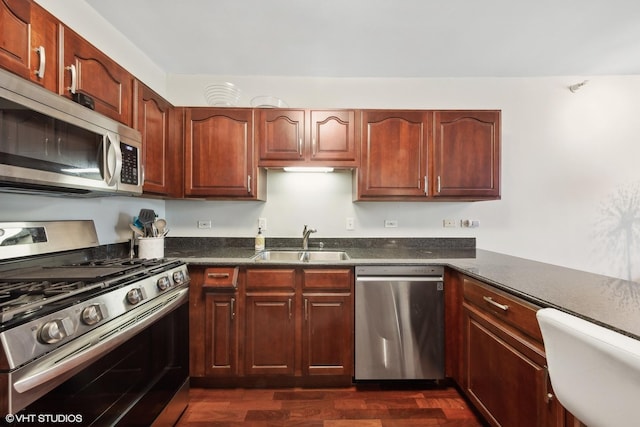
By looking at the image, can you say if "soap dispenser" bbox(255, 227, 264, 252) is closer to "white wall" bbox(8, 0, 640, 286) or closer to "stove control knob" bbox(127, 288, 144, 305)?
"white wall" bbox(8, 0, 640, 286)

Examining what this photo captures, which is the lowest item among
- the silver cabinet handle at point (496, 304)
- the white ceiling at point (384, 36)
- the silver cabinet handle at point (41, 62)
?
the silver cabinet handle at point (496, 304)

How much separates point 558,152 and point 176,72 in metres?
3.66

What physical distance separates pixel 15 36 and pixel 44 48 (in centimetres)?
10

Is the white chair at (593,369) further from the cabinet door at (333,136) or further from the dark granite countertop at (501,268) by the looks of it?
the cabinet door at (333,136)

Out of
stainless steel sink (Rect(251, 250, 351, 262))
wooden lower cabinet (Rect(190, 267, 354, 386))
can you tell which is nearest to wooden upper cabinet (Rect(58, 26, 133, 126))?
wooden lower cabinet (Rect(190, 267, 354, 386))

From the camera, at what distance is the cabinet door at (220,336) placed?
6.17 ft

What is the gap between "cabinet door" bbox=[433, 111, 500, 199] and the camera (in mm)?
2205

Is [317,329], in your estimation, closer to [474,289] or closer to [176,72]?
[474,289]

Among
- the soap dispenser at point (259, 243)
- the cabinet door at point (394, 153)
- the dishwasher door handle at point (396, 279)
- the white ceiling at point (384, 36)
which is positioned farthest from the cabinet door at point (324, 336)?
the white ceiling at point (384, 36)

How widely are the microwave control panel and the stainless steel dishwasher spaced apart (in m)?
1.51

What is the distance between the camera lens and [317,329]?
6.21 ft

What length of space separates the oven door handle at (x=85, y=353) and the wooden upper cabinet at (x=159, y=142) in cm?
92

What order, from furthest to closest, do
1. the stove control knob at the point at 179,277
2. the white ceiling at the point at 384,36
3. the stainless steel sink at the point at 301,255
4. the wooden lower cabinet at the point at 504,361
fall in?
1. the stainless steel sink at the point at 301,255
2. the white ceiling at the point at 384,36
3. the stove control knob at the point at 179,277
4. the wooden lower cabinet at the point at 504,361

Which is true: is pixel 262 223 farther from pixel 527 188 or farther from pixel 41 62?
pixel 527 188
